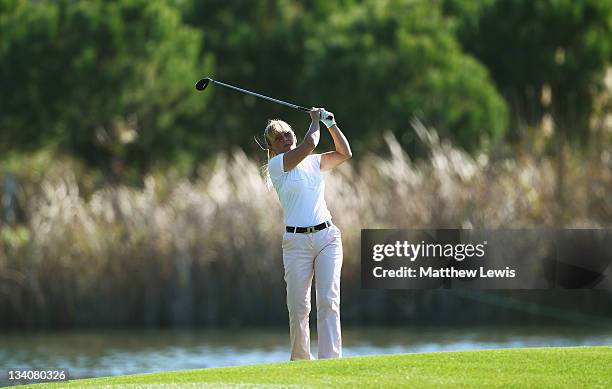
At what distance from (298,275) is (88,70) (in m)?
21.1

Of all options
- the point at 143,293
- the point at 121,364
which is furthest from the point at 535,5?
the point at 121,364

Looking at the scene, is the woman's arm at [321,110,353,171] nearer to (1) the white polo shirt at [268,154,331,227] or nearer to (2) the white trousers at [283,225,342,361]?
(1) the white polo shirt at [268,154,331,227]

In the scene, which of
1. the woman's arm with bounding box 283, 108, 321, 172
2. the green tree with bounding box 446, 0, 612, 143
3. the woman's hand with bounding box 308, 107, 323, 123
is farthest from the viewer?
the green tree with bounding box 446, 0, 612, 143

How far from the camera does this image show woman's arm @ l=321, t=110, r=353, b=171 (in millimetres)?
10367

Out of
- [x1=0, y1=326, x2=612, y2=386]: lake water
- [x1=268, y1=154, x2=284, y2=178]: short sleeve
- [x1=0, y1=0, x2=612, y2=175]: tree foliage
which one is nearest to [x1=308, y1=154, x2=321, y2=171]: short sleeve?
[x1=268, y1=154, x2=284, y2=178]: short sleeve

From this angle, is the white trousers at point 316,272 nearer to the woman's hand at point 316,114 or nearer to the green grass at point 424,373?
the green grass at point 424,373

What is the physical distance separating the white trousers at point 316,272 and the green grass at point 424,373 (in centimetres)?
31

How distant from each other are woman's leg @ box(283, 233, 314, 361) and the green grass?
11.6 inches

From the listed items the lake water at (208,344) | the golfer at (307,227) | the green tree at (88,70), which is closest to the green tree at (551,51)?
the green tree at (88,70)

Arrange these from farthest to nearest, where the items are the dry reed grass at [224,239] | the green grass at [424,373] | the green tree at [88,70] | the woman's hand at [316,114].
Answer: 1. the green tree at [88,70]
2. the dry reed grass at [224,239]
3. the woman's hand at [316,114]
4. the green grass at [424,373]

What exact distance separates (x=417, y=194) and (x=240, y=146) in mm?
12693

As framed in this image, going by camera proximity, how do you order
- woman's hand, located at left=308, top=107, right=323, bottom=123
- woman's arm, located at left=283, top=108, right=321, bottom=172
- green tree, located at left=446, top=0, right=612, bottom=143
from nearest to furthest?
1. woman's arm, located at left=283, top=108, right=321, bottom=172
2. woman's hand, located at left=308, top=107, right=323, bottom=123
3. green tree, located at left=446, top=0, right=612, bottom=143

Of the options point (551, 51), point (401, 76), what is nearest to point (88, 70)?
point (401, 76)

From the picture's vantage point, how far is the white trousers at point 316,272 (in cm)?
1036
